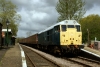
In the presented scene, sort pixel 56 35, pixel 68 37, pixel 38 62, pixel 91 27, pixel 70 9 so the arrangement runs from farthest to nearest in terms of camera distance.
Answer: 1. pixel 91 27
2. pixel 70 9
3. pixel 56 35
4. pixel 68 37
5. pixel 38 62

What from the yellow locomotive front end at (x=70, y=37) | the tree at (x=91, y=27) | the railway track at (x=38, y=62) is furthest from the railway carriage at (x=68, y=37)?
the tree at (x=91, y=27)

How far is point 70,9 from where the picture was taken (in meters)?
47.0

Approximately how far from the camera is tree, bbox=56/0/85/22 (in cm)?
4622

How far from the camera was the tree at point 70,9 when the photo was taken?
152ft

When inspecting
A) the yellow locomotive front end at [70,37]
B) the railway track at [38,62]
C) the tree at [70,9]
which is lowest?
the railway track at [38,62]

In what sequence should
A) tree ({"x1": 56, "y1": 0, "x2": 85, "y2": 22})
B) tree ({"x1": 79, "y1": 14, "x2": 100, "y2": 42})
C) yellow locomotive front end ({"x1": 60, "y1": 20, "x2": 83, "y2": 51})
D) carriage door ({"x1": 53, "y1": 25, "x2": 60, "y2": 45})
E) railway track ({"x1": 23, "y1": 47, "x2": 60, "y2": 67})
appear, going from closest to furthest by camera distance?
railway track ({"x1": 23, "y1": 47, "x2": 60, "y2": 67}) < yellow locomotive front end ({"x1": 60, "y1": 20, "x2": 83, "y2": 51}) < carriage door ({"x1": 53, "y1": 25, "x2": 60, "y2": 45}) < tree ({"x1": 56, "y1": 0, "x2": 85, "y2": 22}) < tree ({"x1": 79, "y1": 14, "x2": 100, "y2": 42})

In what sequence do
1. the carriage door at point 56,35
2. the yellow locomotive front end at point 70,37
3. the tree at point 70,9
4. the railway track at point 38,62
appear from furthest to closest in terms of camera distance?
the tree at point 70,9, the carriage door at point 56,35, the yellow locomotive front end at point 70,37, the railway track at point 38,62

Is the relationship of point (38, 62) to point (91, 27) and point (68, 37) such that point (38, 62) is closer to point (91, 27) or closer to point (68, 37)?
point (68, 37)

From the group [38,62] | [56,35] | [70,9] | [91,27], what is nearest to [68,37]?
[56,35]

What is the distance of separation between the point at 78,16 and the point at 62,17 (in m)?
3.40

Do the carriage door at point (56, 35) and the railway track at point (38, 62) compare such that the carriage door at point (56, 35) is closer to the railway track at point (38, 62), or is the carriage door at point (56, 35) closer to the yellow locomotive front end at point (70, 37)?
the yellow locomotive front end at point (70, 37)

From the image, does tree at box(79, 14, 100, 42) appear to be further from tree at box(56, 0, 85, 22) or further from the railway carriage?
the railway carriage

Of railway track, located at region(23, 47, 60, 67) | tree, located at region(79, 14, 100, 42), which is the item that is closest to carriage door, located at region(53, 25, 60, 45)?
railway track, located at region(23, 47, 60, 67)

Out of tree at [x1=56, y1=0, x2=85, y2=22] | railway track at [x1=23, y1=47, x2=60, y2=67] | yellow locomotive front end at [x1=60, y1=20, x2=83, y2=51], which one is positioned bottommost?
railway track at [x1=23, y1=47, x2=60, y2=67]
